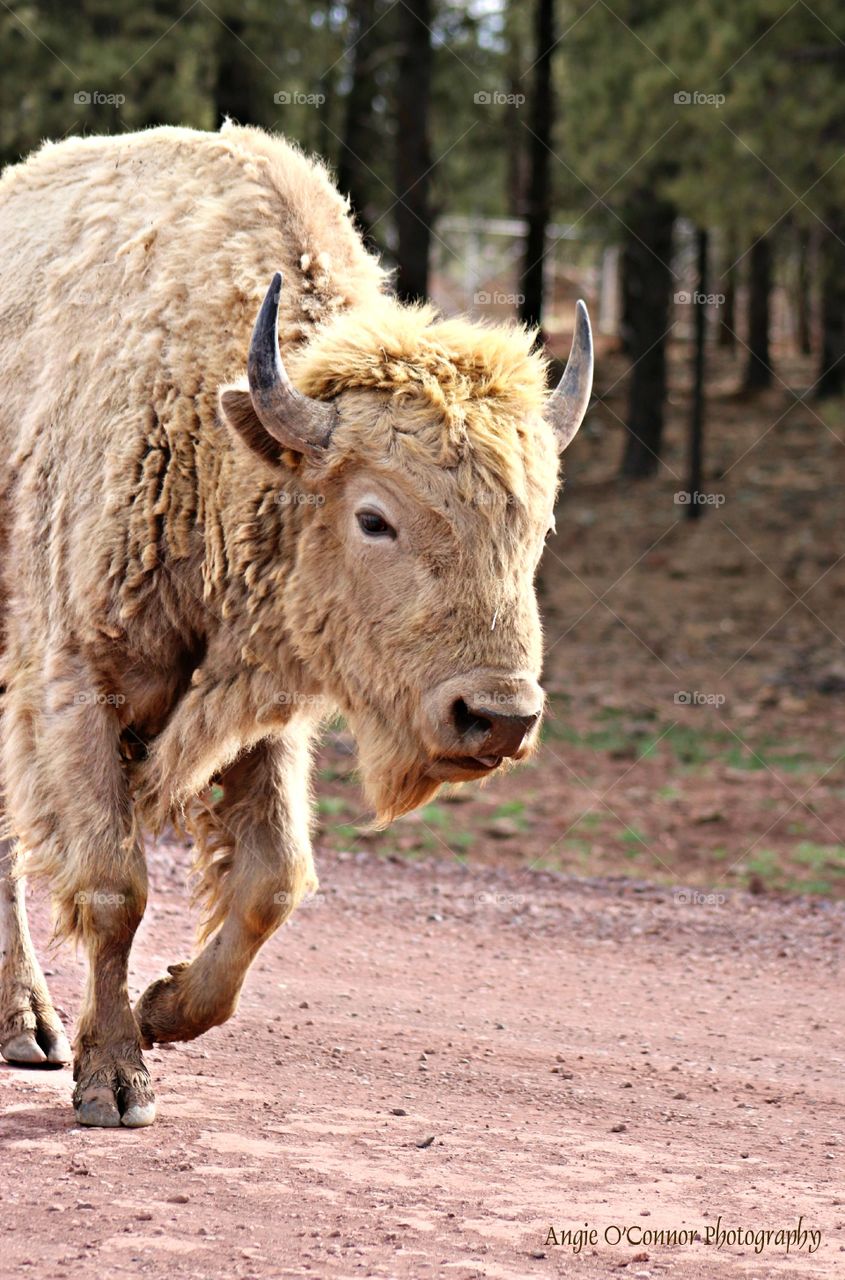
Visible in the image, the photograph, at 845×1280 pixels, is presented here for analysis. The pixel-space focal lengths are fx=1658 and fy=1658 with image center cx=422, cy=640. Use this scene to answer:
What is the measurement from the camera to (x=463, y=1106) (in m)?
5.84

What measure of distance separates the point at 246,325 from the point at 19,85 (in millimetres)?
17045

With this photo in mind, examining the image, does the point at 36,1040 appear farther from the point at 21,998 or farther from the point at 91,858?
the point at 91,858

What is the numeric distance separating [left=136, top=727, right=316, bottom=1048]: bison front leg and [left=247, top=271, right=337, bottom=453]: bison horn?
1259mm

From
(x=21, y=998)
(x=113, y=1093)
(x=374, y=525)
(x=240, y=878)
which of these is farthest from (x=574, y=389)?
(x=21, y=998)

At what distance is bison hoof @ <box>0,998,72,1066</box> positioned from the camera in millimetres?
6047

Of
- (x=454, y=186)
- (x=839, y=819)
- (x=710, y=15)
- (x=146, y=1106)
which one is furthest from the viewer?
(x=454, y=186)

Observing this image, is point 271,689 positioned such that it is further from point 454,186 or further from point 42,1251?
point 454,186

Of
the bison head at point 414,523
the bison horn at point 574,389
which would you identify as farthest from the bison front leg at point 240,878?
the bison horn at point 574,389

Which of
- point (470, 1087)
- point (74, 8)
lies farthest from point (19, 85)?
point (470, 1087)

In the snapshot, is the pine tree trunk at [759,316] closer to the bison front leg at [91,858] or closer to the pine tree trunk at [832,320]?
the pine tree trunk at [832,320]

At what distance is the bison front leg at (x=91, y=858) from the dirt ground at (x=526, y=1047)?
193mm

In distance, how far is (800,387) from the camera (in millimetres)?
29547

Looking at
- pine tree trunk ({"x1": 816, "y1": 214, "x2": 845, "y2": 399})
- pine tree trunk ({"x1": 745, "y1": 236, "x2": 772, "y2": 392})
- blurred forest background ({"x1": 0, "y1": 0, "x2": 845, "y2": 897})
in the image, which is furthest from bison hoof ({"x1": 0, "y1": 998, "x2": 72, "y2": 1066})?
pine tree trunk ({"x1": 745, "y1": 236, "x2": 772, "y2": 392})

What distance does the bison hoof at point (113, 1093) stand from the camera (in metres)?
5.25
